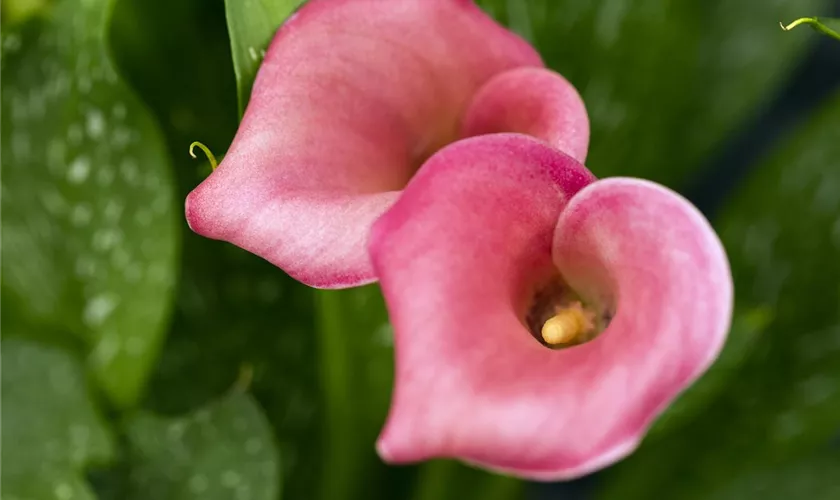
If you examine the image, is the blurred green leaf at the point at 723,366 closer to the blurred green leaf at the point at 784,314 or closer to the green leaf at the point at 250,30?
the blurred green leaf at the point at 784,314

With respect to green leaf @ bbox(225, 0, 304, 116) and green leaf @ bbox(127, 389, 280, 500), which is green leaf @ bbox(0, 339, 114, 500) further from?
green leaf @ bbox(225, 0, 304, 116)

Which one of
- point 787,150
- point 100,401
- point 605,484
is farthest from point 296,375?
point 787,150

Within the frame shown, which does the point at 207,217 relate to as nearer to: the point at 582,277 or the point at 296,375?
the point at 582,277

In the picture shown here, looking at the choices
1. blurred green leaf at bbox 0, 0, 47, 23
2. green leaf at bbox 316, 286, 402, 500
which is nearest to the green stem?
green leaf at bbox 316, 286, 402, 500

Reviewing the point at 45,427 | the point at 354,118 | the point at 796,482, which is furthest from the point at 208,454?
the point at 796,482

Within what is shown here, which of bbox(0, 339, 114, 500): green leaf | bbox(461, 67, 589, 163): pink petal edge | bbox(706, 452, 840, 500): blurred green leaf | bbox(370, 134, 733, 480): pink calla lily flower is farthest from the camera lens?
bbox(706, 452, 840, 500): blurred green leaf

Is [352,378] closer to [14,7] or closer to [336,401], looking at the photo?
[336,401]
